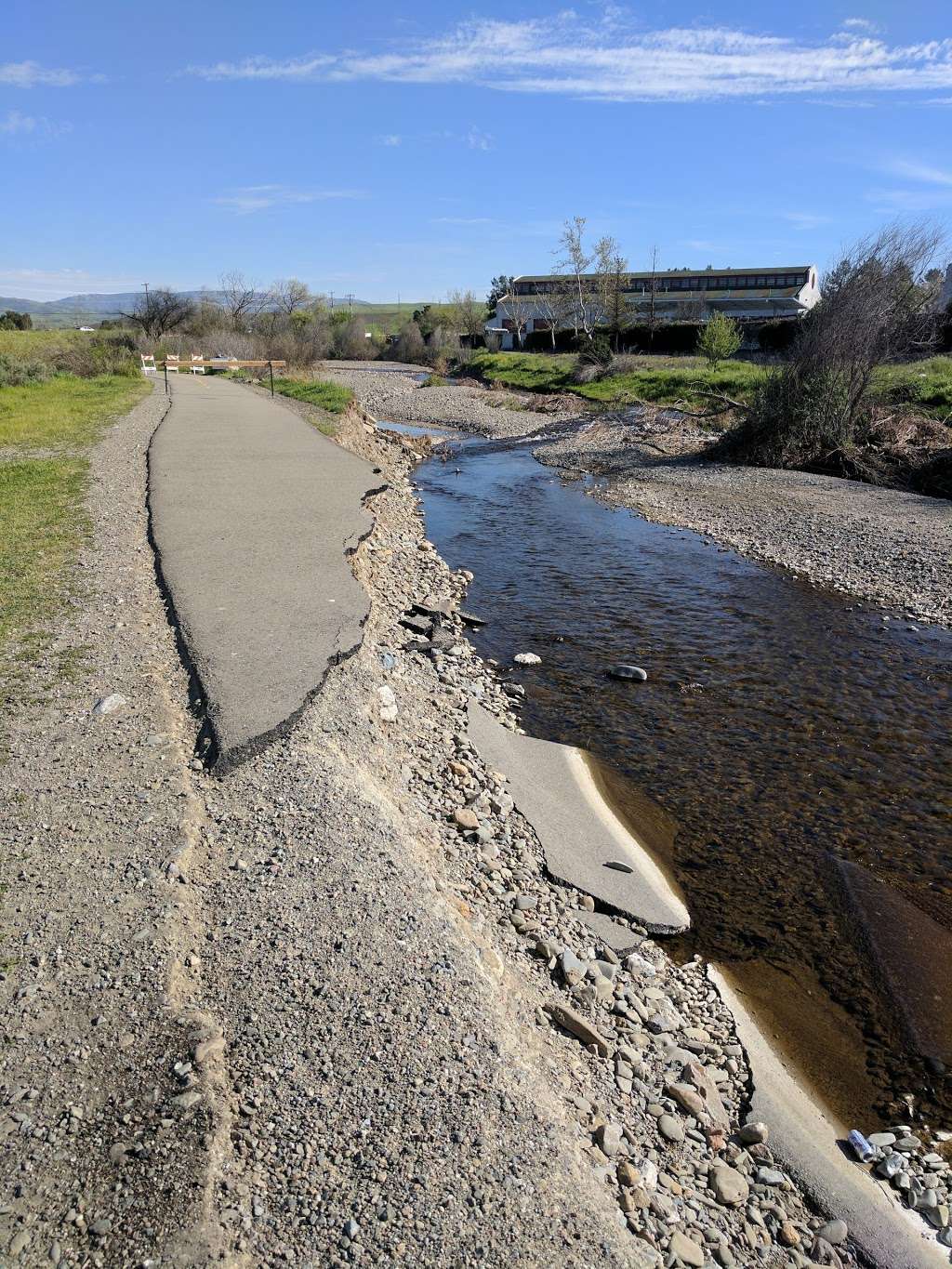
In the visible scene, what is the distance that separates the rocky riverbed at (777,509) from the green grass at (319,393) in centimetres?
585

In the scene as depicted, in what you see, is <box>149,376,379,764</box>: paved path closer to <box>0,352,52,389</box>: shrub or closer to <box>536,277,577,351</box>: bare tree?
<box>0,352,52,389</box>: shrub

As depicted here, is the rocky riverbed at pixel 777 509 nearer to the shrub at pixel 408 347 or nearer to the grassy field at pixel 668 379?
the grassy field at pixel 668 379

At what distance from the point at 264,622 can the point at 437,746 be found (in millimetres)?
1919

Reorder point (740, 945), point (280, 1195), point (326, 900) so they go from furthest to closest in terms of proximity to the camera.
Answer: point (740, 945), point (326, 900), point (280, 1195)

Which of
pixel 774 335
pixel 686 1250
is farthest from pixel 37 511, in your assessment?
pixel 774 335

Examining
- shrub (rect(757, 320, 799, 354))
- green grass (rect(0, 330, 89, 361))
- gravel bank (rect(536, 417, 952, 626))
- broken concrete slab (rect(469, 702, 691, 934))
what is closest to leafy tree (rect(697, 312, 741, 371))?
shrub (rect(757, 320, 799, 354))

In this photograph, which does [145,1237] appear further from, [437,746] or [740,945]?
[437,746]

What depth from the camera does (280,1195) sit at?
275cm

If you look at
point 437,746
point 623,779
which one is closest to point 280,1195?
point 437,746

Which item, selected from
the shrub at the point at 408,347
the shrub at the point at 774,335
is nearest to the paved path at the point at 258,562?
the shrub at the point at 774,335

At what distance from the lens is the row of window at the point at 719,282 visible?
226 ft

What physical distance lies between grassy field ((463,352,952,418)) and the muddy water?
11685 millimetres

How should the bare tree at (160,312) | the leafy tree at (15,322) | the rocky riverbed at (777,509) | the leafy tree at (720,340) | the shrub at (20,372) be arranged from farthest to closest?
the leafy tree at (15,322) < the bare tree at (160,312) < the leafy tree at (720,340) < the shrub at (20,372) < the rocky riverbed at (777,509)

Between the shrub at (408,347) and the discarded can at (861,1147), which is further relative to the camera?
the shrub at (408,347)
